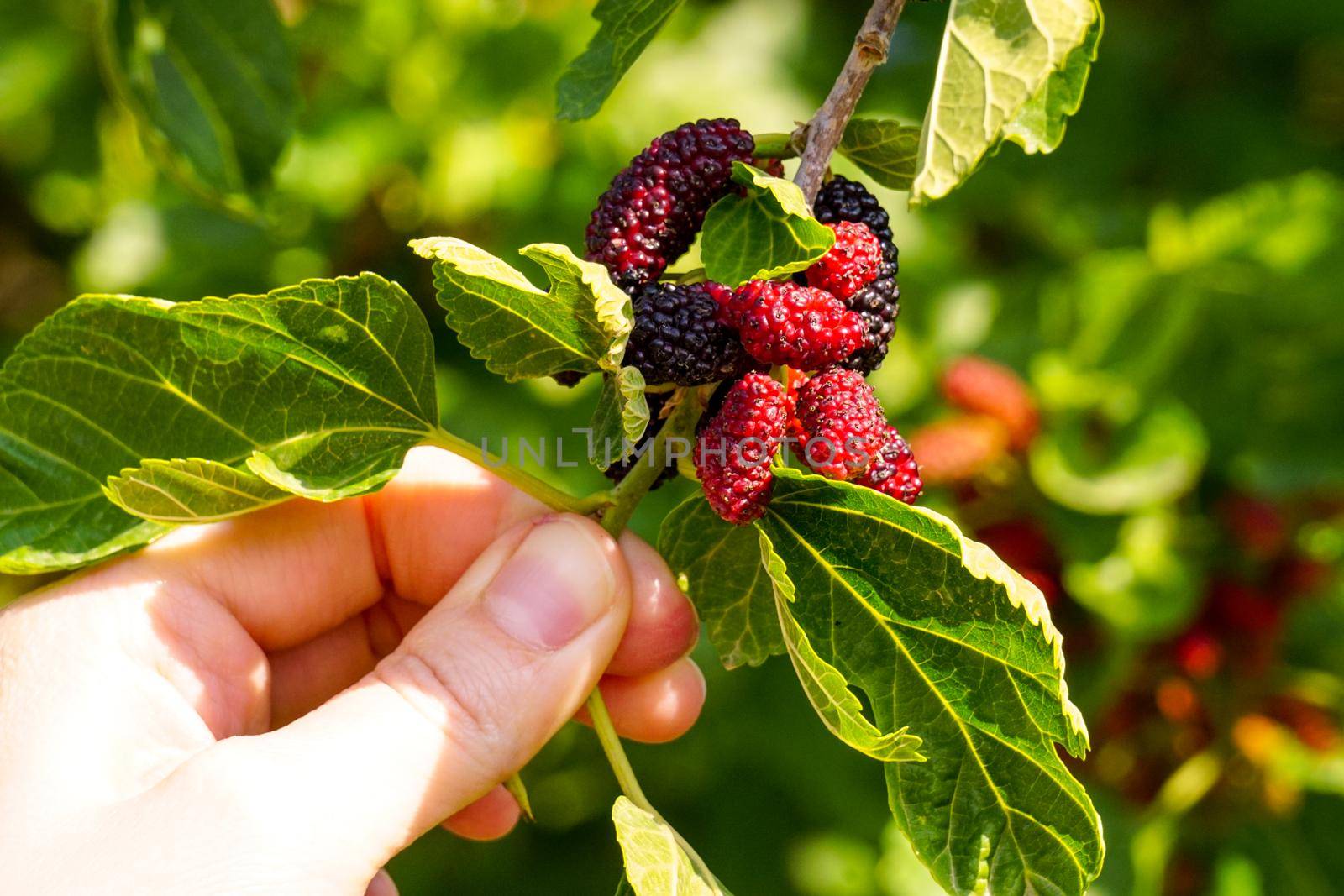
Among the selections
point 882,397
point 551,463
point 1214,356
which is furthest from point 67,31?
point 1214,356

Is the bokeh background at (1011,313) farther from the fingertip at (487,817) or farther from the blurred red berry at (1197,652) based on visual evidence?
the fingertip at (487,817)

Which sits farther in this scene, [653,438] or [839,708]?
[653,438]

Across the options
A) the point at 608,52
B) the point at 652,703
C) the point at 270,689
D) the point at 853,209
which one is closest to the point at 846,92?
the point at 853,209

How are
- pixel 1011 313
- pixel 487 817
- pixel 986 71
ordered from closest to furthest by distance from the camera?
1. pixel 986 71
2. pixel 487 817
3. pixel 1011 313

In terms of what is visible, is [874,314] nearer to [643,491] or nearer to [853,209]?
[853,209]

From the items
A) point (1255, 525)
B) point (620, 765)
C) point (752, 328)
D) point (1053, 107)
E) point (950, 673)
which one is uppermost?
point (1053, 107)

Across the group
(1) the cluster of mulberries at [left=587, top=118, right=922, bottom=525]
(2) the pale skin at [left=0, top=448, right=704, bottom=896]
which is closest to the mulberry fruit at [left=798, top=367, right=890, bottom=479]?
(1) the cluster of mulberries at [left=587, top=118, right=922, bottom=525]
